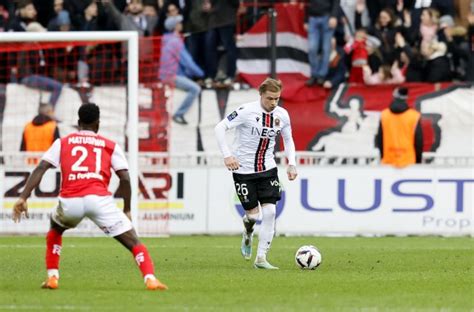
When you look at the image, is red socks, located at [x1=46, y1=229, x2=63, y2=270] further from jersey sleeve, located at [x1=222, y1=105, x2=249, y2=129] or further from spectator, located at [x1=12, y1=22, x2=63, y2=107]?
spectator, located at [x1=12, y1=22, x2=63, y2=107]

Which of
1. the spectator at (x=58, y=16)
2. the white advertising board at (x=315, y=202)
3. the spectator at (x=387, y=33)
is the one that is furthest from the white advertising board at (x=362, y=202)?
the spectator at (x=58, y=16)

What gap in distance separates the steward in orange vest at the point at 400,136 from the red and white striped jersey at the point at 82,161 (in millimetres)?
10987

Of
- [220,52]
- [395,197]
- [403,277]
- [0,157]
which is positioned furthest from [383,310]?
[220,52]

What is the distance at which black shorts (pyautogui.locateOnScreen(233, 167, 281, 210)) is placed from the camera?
15078mm

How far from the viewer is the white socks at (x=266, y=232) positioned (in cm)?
1474

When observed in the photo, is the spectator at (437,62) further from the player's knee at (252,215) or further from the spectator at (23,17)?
the player's knee at (252,215)

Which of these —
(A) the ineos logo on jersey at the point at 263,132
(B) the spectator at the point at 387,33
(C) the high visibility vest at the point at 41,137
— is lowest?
(C) the high visibility vest at the point at 41,137

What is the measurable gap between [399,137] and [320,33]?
9.73ft

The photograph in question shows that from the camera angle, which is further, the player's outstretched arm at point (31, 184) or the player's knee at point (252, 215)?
the player's knee at point (252, 215)

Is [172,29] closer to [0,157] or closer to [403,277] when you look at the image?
[0,157]

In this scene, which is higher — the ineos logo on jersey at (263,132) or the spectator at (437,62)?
the spectator at (437,62)

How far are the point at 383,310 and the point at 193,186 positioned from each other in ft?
38.5

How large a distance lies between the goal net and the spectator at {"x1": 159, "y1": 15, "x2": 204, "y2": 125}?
9.0 inches

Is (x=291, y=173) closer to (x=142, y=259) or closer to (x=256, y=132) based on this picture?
(x=256, y=132)
